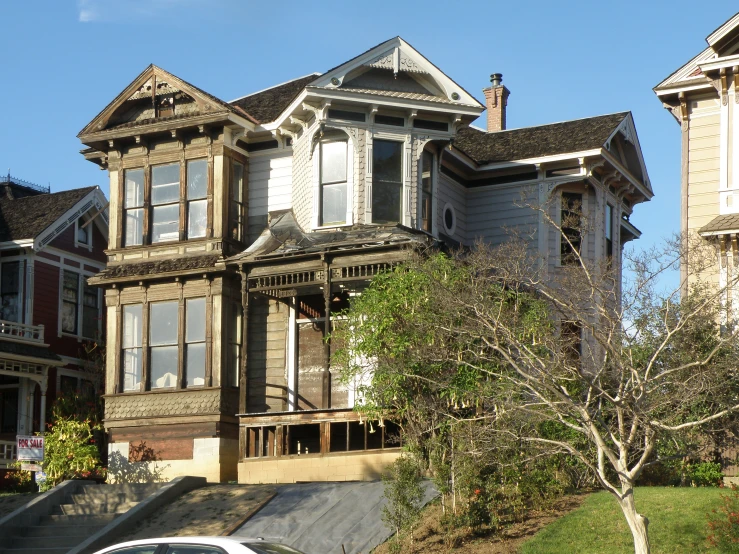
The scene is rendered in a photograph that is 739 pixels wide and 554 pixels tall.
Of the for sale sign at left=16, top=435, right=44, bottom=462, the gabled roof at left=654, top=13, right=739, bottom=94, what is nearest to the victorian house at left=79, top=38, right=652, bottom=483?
the gabled roof at left=654, top=13, right=739, bottom=94

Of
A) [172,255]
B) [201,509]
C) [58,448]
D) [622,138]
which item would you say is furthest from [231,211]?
[622,138]

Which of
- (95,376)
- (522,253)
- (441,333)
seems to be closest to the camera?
(522,253)

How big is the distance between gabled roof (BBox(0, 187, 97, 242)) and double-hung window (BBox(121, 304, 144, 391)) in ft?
23.8

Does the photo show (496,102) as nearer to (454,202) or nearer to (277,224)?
(454,202)

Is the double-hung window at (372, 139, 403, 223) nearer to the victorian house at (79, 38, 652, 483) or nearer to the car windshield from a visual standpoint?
the victorian house at (79, 38, 652, 483)

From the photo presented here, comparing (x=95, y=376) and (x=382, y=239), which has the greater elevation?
(x=382, y=239)

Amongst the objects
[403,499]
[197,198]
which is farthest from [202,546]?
[197,198]

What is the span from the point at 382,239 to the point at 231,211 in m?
5.05

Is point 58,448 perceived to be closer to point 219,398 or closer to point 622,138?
point 219,398

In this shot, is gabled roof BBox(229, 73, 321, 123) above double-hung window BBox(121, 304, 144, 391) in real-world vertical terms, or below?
above

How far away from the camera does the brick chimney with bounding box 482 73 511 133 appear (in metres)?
35.0

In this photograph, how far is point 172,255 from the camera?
28.7 metres

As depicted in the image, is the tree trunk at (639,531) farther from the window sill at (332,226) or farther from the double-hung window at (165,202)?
the double-hung window at (165,202)

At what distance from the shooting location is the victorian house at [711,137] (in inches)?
933
